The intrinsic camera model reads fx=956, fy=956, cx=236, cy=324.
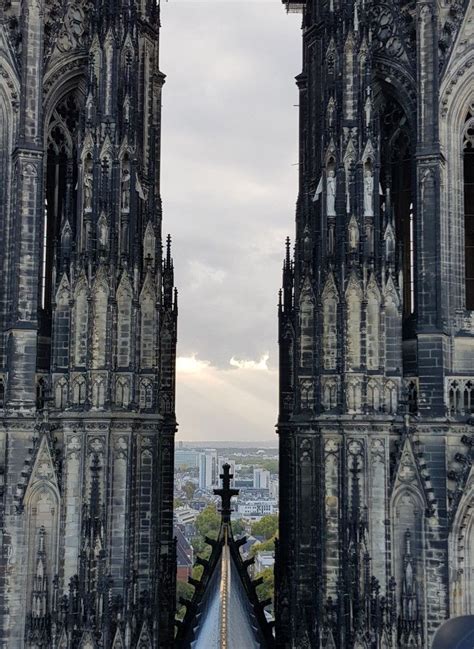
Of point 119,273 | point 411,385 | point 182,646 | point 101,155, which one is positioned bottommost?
point 182,646

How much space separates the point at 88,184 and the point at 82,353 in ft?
20.8

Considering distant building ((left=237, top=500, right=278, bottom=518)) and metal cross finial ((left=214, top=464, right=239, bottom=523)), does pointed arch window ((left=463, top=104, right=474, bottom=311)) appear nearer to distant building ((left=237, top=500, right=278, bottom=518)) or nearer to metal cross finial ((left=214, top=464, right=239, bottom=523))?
metal cross finial ((left=214, top=464, right=239, bottom=523))

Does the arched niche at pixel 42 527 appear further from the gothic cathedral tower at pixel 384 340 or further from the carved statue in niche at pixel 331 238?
the carved statue in niche at pixel 331 238

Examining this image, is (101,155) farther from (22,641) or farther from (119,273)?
(22,641)

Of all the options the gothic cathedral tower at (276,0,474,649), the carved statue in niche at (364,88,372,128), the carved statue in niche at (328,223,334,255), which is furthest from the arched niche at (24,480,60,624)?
the carved statue in niche at (364,88,372,128)

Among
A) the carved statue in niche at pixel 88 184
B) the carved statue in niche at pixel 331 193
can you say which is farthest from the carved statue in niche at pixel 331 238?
the carved statue in niche at pixel 88 184

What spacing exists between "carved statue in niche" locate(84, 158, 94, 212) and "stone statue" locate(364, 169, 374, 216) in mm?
10150

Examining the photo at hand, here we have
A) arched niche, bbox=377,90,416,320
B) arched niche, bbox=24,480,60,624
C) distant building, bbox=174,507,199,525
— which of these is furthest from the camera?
distant building, bbox=174,507,199,525

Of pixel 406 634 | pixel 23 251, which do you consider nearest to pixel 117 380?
pixel 23 251

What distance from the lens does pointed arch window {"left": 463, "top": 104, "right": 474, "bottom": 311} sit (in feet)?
122

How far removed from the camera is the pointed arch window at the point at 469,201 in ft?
122

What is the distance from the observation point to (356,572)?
1292 inches

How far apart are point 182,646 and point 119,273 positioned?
15283 mm

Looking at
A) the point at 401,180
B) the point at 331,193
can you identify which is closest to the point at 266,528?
the point at 401,180
